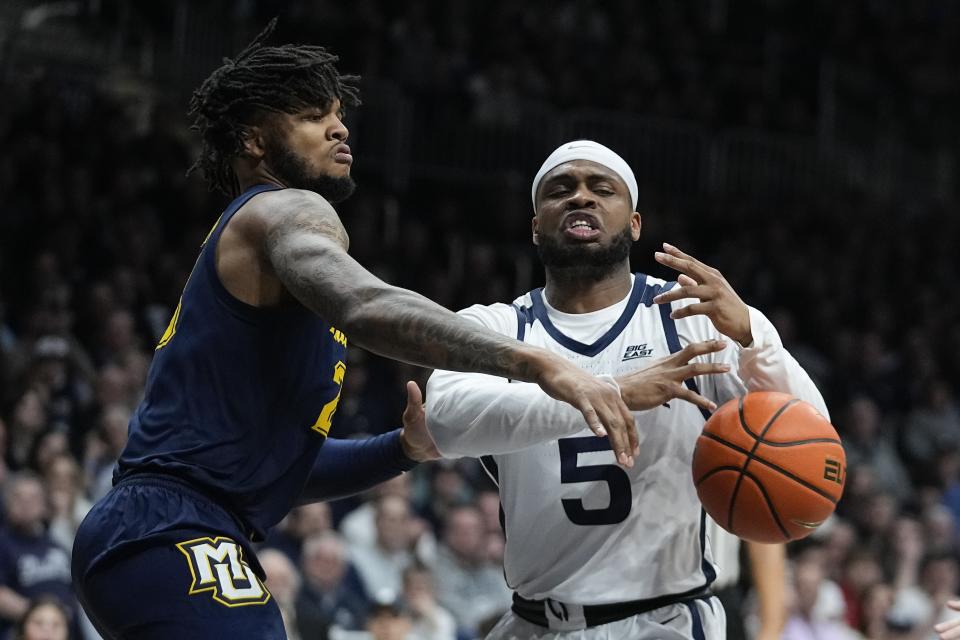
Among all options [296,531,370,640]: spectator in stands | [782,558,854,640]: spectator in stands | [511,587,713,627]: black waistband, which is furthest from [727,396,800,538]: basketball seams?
[782,558,854,640]: spectator in stands

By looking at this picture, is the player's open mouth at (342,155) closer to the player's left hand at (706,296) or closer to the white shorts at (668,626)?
the player's left hand at (706,296)

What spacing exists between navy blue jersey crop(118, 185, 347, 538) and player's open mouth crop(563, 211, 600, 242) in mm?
1080

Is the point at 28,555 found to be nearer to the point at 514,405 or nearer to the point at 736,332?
the point at 514,405

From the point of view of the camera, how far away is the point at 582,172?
4.74 metres

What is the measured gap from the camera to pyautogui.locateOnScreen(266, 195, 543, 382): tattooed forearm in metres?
3.20

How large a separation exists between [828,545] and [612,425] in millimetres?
8488

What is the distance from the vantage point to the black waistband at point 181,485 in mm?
3711

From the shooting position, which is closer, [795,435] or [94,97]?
[795,435]

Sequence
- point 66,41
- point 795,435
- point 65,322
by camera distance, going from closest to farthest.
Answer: point 795,435 → point 65,322 → point 66,41

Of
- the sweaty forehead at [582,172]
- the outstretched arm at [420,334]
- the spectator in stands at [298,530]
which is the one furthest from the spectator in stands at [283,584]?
the outstretched arm at [420,334]

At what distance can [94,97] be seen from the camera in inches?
497

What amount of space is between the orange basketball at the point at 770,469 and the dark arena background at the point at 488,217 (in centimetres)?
200

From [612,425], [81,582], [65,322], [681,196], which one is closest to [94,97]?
[65,322]

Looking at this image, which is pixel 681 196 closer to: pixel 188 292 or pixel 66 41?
pixel 66 41
